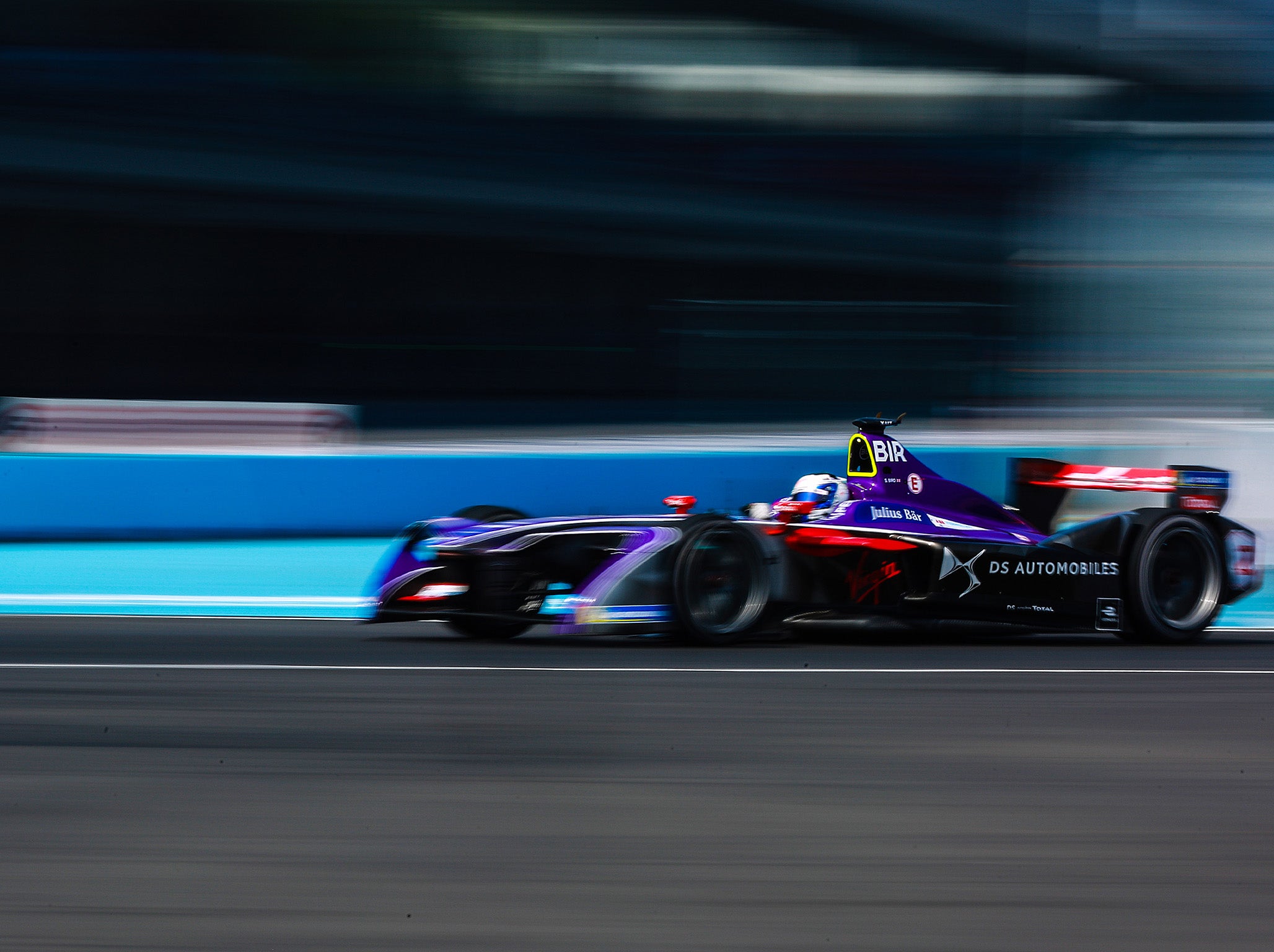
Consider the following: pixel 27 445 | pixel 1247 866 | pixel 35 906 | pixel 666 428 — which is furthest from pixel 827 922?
pixel 666 428

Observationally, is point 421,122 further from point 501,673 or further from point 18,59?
point 501,673

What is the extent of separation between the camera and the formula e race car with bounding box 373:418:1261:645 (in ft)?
21.6

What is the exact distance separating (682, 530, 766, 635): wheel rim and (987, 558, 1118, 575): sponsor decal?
1.03 m

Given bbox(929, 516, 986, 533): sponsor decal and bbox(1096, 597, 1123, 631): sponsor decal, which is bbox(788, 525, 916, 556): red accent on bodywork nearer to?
bbox(929, 516, 986, 533): sponsor decal

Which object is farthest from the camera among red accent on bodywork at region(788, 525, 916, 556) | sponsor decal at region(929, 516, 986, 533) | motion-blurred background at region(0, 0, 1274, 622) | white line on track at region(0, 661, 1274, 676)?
motion-blurred background at region(0, 0, 1274, 622)

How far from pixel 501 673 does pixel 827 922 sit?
3159 mm

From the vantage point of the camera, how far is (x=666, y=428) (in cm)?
1614

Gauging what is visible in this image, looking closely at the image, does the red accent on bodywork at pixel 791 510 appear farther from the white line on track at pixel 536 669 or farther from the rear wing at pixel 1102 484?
the rear wing at pixel 1102 484

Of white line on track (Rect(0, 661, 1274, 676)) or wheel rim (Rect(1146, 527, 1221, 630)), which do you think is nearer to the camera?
white line on track (Rect(0, 661, 1274, 676))

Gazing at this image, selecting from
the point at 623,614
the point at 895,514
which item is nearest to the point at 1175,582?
the point at 895,514

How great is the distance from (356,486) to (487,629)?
4.48m

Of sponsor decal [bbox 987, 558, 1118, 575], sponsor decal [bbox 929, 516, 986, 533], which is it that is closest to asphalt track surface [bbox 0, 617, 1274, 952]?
sponsor decal [bbox 987, 558, 1118, 575]

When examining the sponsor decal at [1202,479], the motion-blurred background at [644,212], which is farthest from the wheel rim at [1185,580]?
the motion-blurred background at [644,212]

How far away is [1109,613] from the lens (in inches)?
283
